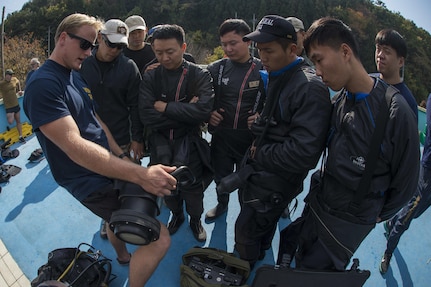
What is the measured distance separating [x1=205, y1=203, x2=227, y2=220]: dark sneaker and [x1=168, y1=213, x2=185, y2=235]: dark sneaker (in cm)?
29

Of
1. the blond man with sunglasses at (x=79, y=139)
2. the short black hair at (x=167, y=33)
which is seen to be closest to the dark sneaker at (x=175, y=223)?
the blond man with sunglasses at (x=79, y=139)

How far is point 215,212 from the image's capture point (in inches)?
130

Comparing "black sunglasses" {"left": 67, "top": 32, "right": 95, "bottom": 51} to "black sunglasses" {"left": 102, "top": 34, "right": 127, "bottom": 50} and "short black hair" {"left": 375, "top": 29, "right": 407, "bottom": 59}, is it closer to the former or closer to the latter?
"black sunglasses" {"left": 102, "top": 34, "right": 127, "bottom": 50}

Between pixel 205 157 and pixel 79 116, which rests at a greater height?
pixel 79 116

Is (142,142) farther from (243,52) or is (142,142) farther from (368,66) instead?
(368,66)

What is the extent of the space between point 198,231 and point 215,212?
37 cm

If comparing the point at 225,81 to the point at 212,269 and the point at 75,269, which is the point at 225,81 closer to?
the point at 212,269

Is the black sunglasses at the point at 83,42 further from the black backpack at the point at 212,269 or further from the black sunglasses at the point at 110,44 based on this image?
the black backpack at the point at 212,269

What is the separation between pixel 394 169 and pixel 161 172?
1.20 meters

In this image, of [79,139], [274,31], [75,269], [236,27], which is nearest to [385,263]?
[274,31]

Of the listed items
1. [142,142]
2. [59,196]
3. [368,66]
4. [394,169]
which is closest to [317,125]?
[394,169]

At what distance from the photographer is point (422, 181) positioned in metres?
2.59

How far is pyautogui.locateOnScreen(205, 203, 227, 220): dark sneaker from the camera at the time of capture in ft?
10.7

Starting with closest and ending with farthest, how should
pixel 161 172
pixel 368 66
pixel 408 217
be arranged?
1. pixel 161 172
2. pixel 408 217
3. pixel 368 66
